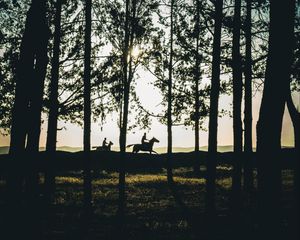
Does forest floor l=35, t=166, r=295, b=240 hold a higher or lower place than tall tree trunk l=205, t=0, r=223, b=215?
lower

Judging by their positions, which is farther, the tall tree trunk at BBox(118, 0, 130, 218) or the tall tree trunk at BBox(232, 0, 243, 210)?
the tall tree trunk at BBox(118, 0, 130, 218)

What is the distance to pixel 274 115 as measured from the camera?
20.9 ft

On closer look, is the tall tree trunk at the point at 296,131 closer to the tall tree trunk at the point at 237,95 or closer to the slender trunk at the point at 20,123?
the tall tree trunk at the point at 237,95

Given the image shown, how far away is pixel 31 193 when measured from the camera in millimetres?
11336

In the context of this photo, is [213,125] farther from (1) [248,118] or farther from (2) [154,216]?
(2) [154,216]

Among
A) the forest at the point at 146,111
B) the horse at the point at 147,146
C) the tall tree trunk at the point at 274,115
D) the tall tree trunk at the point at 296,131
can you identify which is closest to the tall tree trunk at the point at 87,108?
the forest at the point at 146,111

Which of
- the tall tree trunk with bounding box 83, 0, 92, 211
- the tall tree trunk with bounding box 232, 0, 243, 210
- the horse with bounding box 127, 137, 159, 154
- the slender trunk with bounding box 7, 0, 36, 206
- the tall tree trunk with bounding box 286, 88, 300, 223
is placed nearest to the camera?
the tall tree trunk with bounding box 286, 88, 300, 223

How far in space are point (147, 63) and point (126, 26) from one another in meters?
5.51

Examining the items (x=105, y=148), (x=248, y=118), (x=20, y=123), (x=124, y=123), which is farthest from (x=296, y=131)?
(x=105, y=148)

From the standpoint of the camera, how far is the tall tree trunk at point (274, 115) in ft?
20.6

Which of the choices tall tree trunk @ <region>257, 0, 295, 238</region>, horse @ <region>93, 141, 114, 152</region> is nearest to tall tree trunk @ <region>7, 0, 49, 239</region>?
tall tree trunk @ <region>257, 0, 295, 238</region>

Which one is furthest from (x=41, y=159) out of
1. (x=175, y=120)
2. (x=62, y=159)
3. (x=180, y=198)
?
(x=180, y=198)

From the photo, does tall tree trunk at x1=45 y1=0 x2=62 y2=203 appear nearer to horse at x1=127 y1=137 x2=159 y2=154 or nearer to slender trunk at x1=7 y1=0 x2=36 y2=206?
slender trunk at x1=7 y1=0 x2=36 y2=206

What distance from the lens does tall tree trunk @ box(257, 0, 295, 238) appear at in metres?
6.27
